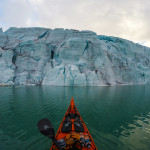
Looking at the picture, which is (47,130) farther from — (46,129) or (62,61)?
(62,61)

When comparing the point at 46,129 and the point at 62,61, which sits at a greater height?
the point at 62,61

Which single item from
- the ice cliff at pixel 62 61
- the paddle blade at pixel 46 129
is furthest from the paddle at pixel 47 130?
the ice cliff at pixel 62 61

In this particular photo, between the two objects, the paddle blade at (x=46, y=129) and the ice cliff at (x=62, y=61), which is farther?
the ice cliff at (x=62, y=61)

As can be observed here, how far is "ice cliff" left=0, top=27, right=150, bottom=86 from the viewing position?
37000 millimetres

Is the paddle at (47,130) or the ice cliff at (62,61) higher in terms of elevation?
the ice cliff at (62,61)

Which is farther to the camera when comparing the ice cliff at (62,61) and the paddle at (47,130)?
the ice cliff at (62,61)

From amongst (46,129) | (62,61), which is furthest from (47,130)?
(62,61)

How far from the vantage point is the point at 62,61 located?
4072cm

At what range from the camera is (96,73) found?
38969 mm

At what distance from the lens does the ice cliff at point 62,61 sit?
3700 centimetres

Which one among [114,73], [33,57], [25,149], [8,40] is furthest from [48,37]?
[25,149]

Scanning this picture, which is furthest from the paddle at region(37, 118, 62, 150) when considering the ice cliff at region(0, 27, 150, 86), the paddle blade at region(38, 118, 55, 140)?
the ice cliff at region(0, 27, 150, 86)

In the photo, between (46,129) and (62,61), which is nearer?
(46,129)

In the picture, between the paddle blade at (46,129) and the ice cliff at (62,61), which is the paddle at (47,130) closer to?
the paddle blade at (46,129)
